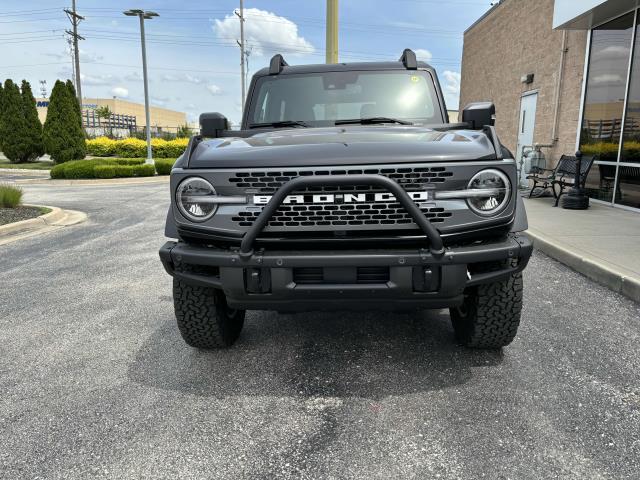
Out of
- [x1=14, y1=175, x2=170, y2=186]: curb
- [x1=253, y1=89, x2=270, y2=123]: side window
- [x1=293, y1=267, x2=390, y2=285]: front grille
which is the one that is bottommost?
[x1=14, y1=175, x2=170, y2=186]: curb

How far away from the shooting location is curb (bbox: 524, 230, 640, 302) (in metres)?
4.42

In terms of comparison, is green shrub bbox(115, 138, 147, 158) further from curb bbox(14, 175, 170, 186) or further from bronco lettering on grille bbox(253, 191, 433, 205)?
bronco lettering on grille bbox(253, 191, 433, 205)

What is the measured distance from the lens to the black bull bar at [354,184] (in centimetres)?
238

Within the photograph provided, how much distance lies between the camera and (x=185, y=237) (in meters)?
2.69

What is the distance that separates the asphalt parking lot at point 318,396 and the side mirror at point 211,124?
1.45 m

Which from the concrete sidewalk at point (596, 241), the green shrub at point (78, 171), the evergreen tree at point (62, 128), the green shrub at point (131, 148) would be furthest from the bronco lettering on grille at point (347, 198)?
the green shrub at point (131, 148)

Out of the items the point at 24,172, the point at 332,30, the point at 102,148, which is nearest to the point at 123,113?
the point at 102,148

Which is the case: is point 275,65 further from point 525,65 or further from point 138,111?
point 138,111

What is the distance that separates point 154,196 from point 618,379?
1207 centimetres

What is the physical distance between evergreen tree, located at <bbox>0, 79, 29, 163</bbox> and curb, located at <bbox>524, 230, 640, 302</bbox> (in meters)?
27.8

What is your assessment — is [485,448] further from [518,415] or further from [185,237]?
[185,237]

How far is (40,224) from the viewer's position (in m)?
8.59

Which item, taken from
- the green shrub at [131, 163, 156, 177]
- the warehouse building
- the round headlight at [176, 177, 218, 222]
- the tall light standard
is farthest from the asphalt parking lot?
the warehouse building

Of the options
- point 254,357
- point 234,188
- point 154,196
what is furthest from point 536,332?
point 154,196
